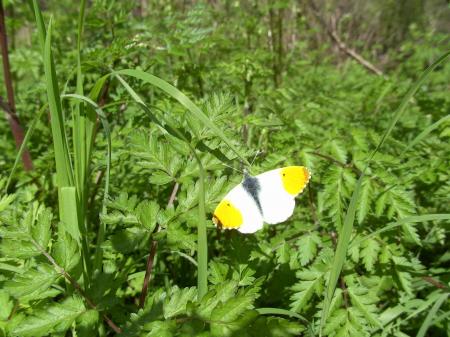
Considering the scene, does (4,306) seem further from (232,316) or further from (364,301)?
(364,301)

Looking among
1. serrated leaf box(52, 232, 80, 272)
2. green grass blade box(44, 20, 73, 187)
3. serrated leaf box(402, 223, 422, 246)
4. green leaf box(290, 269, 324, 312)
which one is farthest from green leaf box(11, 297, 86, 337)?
serrated leaf box(402, 223, 422, 246)

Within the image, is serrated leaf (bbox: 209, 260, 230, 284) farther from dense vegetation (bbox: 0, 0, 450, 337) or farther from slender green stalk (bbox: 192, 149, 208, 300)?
slender green stalk (bbox: 192, 149, 208, 300)

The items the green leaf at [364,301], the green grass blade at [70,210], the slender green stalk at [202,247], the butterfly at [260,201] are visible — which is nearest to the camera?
the slender green stalk at [202,247]

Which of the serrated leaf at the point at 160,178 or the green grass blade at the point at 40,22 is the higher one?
the green grass blade at the point at 40,22

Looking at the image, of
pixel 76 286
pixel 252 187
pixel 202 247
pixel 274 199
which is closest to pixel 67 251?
pixel 76 286

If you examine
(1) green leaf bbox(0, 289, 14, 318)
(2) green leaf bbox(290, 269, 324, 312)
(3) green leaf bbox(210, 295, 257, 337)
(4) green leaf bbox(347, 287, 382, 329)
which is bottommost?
(4) green leaf bbox(347, 287, 382, 329)

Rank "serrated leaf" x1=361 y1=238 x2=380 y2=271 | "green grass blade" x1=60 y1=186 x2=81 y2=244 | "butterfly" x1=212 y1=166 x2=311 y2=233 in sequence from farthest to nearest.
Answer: "serrated leaf" x1=361 y1=238 x2=380 y2=271, "butterfly" x1=212 y1=166 x2=311 y2=233, "green grass blade" x1=60 y1=186 x2=81 y2=244

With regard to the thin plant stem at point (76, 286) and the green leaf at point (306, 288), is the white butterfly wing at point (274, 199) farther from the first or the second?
the thin plant stem at point (76, 286)

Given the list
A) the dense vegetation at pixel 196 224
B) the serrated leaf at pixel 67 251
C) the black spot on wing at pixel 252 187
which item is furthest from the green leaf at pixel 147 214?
the black spot on wing at pixel 252 187
